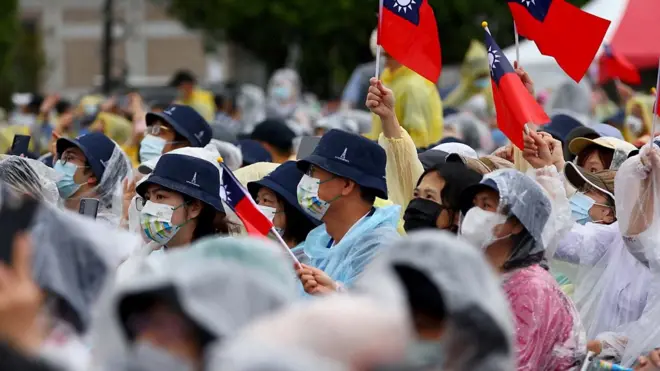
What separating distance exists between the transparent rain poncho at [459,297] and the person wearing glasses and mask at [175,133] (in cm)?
569

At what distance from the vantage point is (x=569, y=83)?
58.9ft

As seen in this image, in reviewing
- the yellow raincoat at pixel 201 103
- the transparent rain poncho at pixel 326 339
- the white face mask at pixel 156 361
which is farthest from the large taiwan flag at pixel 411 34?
the yellow raincoat at pixel 201 103

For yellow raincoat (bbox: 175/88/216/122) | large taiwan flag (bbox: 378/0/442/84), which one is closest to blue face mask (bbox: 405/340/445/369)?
large taiwan flag (bbox: 378/0/442/84)

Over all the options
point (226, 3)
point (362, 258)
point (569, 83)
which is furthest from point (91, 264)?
point (226, 3)

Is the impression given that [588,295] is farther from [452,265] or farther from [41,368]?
[41,368]

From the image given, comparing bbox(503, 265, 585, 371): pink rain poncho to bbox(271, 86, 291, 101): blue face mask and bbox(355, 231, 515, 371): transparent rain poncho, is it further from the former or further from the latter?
bbox(271, 86, 291, 101): blue face mask

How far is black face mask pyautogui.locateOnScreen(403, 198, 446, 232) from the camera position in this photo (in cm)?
657

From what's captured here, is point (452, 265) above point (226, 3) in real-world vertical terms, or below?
above

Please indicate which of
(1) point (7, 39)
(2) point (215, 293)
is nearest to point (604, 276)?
(2) point (215, 293)

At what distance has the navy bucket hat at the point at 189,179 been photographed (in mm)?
7012

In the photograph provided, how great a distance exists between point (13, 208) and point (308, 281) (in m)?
2.25

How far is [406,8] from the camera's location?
8484mm

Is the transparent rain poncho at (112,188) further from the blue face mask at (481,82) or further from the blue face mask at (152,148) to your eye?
the blue face mask at (481,82)

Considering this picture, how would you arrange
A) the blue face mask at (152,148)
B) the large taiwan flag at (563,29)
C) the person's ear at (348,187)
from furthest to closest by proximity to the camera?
the blue face mask at (152,148)
the large taiwan flag at (563,29)
the person's ear at (348,187)
